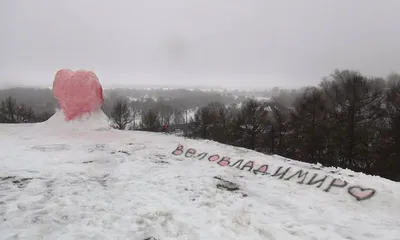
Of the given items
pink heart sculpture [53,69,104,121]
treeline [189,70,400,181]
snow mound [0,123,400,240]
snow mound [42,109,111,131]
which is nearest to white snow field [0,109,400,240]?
snow mound [0,123,400,240]

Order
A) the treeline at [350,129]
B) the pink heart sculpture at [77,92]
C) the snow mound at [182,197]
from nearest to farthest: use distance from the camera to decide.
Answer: the snow mound at [182,197] → the pink heart sculpture at [77,92] → the treeline at [350,129]

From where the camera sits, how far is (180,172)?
10.3m

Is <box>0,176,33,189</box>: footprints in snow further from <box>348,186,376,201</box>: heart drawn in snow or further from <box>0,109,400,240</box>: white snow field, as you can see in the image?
<box>348,186,376,201</box>: heart drawn in snow

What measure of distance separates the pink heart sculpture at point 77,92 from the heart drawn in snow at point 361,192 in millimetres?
15844

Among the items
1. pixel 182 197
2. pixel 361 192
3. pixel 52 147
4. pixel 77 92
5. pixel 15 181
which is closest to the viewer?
pixel 182 197

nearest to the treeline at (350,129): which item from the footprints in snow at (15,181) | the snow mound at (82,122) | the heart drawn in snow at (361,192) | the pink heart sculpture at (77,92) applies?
the heart drawn in snow at (361,192)

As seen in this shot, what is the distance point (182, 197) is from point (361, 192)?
5.63 m

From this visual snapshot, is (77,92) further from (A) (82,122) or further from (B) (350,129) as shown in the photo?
(B) (350,129)

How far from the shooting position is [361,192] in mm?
8453

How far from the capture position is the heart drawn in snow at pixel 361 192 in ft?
27.0

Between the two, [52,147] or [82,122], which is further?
[82,122]

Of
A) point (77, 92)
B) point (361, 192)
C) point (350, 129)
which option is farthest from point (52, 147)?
point (350, 129)

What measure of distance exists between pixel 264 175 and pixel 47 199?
7.39 m

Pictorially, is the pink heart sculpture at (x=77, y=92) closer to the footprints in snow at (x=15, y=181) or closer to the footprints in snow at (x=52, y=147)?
the footprints in snow at (x=52, y=147)
